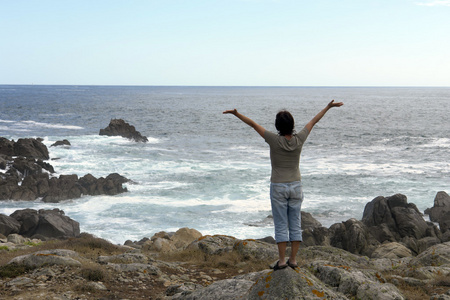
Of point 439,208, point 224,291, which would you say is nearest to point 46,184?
point 439,208

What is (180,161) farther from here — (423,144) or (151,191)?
(423,144)

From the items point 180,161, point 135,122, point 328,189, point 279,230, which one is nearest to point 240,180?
point 328,189

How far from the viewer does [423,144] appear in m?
54.1

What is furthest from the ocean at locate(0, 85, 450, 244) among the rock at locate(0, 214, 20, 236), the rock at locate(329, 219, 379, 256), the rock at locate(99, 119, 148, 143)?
the rock at locate(329, 219, 379, 256)

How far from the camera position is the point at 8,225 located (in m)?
21.3

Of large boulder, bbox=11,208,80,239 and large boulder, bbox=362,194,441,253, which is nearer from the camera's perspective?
large boulder, bbox=11,208,80,239

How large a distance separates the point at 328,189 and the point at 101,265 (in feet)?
78.0

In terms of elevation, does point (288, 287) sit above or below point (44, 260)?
above

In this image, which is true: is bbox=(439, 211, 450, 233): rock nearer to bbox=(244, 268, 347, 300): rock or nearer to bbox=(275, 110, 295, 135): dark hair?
bbox=(244, 268, 347, 300): rock

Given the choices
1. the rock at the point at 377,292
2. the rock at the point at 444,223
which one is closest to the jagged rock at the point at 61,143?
the rock at the point at 444,223

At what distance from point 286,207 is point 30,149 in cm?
3869

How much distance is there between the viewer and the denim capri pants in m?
6.08

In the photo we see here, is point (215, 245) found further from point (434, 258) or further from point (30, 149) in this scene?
point (30, 149)

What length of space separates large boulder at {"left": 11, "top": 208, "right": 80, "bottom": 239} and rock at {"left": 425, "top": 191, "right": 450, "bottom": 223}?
774 inches
